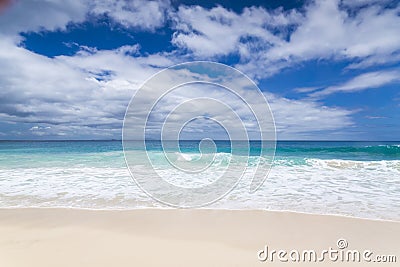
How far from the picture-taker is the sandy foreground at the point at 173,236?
3750mm

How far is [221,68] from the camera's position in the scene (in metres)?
8.03

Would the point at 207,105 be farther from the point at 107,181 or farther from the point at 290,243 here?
the point at 290,243

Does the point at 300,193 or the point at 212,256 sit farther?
the point at 300,193

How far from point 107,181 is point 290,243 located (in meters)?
7.54

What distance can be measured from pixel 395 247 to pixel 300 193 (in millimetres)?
3713

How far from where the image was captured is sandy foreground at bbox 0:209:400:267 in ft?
12.3

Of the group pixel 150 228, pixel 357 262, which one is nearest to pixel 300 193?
pixel 357 262

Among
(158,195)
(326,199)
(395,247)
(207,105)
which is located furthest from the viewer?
(207,105)

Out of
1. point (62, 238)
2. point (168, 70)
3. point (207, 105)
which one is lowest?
point (62, 238)

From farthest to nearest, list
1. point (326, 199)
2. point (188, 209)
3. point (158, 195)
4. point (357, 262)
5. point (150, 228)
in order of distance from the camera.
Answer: point (158, 195)
point (326, 199)
point (188, 209)
point (150, 228)
point (357, 262)

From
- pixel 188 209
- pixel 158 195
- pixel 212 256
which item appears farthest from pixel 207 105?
pixel 212 256

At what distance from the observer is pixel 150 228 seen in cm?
501

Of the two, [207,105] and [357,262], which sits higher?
[207,105]

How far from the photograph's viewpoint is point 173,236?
463 centimetres
